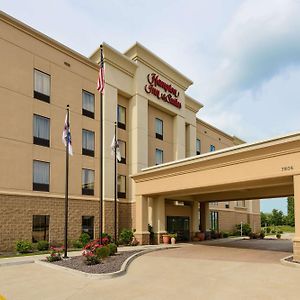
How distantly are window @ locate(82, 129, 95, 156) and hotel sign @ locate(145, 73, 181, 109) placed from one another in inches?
337

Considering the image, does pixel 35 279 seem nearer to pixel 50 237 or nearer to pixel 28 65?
pixel 50 237

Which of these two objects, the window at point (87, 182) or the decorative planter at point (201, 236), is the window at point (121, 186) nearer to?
the window at point (87, 182)

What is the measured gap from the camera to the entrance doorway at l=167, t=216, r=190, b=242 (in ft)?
121

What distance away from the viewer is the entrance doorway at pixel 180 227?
121 feet

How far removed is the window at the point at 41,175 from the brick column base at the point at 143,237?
358 inches

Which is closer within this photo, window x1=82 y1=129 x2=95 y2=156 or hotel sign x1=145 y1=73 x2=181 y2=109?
window x1=82 y1=129 x2=95 y2=156

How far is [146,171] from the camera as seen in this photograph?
1241 inches

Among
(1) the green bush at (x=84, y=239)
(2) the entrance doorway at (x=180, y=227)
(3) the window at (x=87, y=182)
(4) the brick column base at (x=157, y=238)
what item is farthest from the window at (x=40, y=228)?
(2) the entrance doorway at (x=180, y=227)

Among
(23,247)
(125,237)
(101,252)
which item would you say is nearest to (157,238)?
(125,237)

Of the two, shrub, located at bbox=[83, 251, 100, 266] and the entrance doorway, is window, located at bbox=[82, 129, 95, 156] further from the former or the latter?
shrub, located at bbox=[83, 251, 100, 266]

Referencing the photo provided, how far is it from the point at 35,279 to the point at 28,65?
19040 millimetres

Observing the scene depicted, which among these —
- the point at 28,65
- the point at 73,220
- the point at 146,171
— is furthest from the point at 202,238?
the point at 28,65

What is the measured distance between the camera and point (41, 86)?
96.6 feet

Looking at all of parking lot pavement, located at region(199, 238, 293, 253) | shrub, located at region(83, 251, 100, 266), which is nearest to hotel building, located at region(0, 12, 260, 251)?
parking lot pavement, located at region(199, 238, 293, 253)
